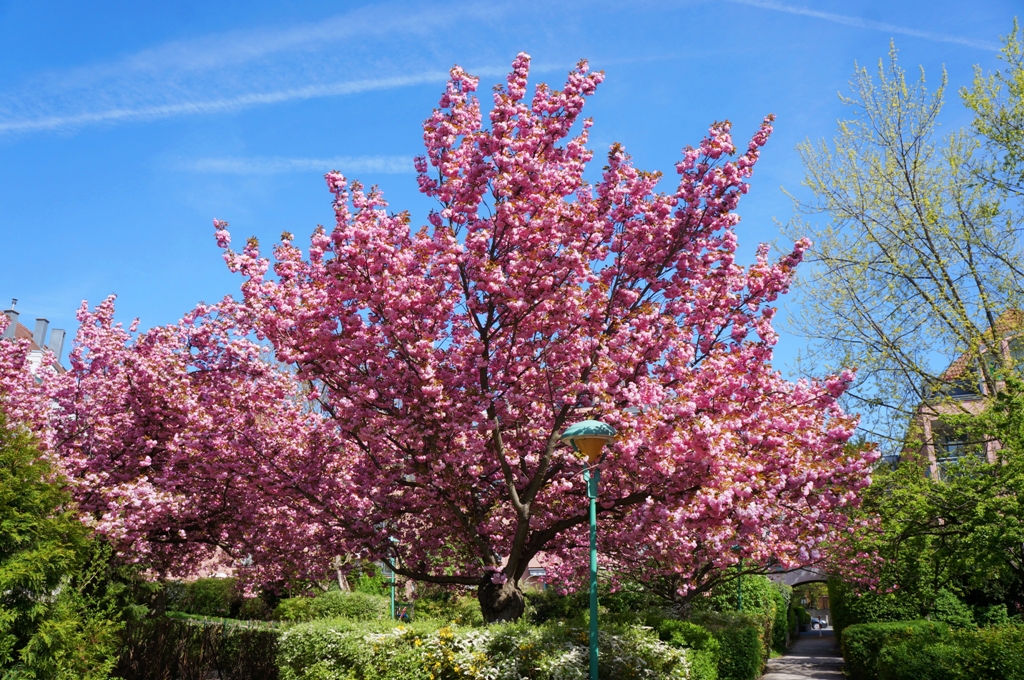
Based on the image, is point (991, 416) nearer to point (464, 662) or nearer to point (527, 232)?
point (527, 232)

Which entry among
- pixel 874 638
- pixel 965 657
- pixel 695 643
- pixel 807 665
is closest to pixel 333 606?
pixel 695 643

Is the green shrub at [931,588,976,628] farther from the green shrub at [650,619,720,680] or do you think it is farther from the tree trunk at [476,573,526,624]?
the tree trunk at [476,573,526,624]

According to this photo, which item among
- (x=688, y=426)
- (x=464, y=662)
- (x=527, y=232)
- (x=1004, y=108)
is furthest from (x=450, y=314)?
(x=1004, y=108)

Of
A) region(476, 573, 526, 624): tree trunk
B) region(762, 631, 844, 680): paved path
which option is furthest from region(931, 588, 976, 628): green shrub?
region(476, 573, 526, 624): tree trunk

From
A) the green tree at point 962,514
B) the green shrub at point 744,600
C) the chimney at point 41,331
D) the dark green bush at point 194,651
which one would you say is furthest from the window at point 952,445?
the chimney at point 41,331

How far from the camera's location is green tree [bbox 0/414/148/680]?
861 centimetres

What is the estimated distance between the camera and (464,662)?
11.3 m

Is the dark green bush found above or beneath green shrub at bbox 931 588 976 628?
beneath

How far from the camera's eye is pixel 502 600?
13.0 metres

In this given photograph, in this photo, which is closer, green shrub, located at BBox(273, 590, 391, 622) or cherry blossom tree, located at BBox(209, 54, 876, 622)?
cherry blossom tree, located at BBox(209, 54, 876, 622)

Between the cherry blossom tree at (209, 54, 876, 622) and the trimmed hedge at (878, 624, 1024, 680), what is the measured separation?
7.69ft

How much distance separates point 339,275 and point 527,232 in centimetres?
295

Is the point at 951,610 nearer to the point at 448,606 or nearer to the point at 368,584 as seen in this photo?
the point at 448,606

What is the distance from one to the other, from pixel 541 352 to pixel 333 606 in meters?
15.3
